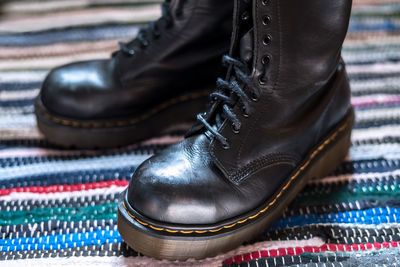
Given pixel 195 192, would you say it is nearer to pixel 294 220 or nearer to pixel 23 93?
pixel 294 220

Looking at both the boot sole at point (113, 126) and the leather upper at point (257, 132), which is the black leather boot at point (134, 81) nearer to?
the boot sole at point (113, 126)

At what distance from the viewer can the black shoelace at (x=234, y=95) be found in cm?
62

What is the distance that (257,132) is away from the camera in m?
0.63

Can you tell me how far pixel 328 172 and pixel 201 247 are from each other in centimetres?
29

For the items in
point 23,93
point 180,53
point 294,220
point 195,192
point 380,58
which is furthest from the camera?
point 380,58

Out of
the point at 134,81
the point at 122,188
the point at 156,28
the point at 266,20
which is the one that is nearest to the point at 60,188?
the point at 122,188

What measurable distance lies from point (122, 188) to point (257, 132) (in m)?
0.27

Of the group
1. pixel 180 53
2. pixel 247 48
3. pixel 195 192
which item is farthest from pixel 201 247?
pixel 180 53

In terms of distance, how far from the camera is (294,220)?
692 millimetres

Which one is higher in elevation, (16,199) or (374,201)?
(374,201)

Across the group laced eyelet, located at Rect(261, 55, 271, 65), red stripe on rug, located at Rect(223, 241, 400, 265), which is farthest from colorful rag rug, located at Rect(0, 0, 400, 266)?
laced eyelet, located at Rect(261, 55, 271, 65)

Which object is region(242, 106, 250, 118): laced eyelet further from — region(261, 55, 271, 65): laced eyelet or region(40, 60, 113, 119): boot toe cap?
region(40, 60, 113, 119): boot toe cap

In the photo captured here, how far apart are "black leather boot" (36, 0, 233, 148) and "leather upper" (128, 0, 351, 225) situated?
0.62 feet

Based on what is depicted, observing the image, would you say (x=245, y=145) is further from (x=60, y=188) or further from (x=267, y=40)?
(x=60, y=188)
